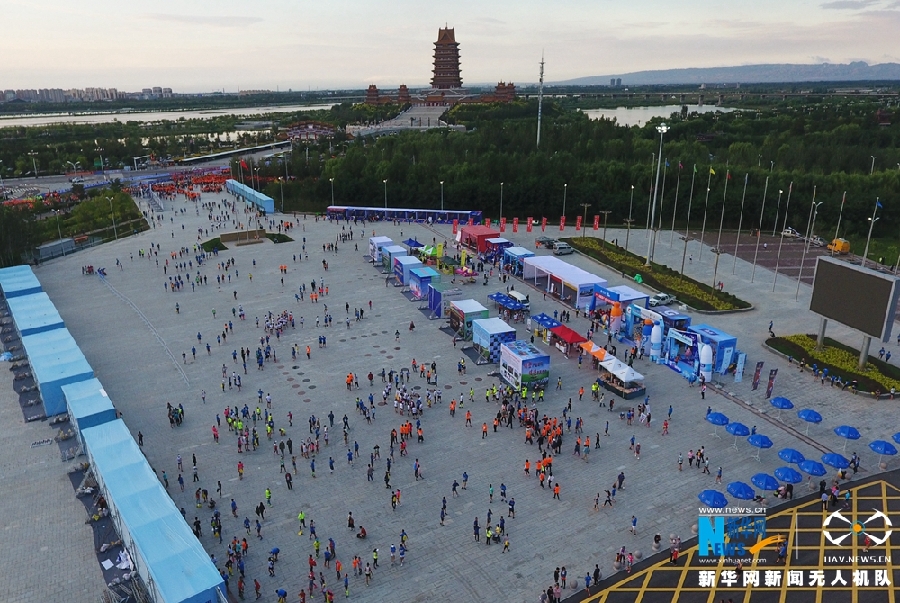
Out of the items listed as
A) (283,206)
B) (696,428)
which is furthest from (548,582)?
(283,206)

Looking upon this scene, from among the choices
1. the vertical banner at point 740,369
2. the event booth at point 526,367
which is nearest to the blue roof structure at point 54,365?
the event booth at point 526,367

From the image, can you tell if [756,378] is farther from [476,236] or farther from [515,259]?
[476,236]

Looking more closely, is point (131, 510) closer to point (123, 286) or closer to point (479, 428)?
point (479, 428)

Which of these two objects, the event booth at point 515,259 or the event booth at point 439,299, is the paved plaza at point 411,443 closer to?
the event booth at point 439,299

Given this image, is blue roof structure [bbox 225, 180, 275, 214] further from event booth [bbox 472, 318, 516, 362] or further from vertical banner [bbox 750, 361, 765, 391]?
vertical banner [bbox 750, 361, 765, 391]

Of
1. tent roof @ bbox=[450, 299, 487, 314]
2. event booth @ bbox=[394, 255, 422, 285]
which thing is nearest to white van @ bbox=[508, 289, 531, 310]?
tent roof @ bbox=[450, 299, 487, 314]
